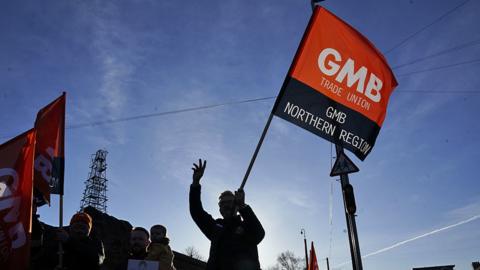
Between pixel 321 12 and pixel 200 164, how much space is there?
2.84m

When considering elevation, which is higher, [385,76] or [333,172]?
[385,76]

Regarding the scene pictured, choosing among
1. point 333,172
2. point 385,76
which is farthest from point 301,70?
point 333,172

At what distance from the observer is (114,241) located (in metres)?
14.3

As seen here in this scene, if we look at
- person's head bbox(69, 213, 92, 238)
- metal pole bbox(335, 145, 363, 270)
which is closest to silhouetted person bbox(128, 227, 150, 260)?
person's head bbox(69, 213, 92, 238)

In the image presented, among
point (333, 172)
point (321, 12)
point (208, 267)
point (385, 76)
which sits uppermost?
point (321, 12)

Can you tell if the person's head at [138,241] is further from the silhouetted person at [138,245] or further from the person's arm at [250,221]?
the person's arm at [250,221]

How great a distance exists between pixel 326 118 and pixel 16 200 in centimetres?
402

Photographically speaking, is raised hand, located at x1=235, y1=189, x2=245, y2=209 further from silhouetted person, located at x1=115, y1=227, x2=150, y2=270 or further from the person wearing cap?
the person wearing cap

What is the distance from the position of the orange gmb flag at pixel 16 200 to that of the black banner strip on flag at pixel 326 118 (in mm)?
3114

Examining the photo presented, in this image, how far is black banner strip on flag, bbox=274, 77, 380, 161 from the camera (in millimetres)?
5121

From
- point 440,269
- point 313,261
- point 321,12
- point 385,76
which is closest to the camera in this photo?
point 321,12

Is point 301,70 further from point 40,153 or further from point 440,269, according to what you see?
point 440,269

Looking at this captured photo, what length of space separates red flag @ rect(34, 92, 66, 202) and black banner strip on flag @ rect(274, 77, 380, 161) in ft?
11.3

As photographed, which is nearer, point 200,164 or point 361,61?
point 200,164
